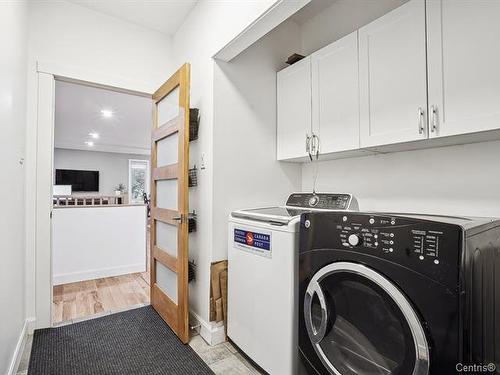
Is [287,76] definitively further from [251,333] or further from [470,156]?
[251,333]

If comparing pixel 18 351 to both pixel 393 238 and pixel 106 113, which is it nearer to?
pixel 393 238

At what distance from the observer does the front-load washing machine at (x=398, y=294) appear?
0.92 meters

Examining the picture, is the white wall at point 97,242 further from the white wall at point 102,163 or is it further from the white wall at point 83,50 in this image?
the white wall at point 102,163

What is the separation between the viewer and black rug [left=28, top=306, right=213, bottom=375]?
1.73 m

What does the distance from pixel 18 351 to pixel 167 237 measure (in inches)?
46.0

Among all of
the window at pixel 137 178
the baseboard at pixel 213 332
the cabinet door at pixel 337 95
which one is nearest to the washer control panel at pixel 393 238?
the cabinet door at pixel 337 95

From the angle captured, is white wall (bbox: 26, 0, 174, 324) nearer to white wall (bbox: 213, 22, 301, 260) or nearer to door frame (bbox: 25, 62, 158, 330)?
door frame (bbox: 25, 62, 158, 330)

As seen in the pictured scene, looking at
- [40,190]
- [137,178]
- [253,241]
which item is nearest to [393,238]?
[253,241]

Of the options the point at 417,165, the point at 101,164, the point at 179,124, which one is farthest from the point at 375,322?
the point at 101,164

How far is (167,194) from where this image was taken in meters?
2.40

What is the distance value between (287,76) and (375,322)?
1.88 metres

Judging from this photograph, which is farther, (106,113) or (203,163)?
(106,113)

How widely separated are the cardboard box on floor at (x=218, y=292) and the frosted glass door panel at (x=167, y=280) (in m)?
0.34

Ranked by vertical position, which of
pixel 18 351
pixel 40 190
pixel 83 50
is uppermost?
pixel 83 50
